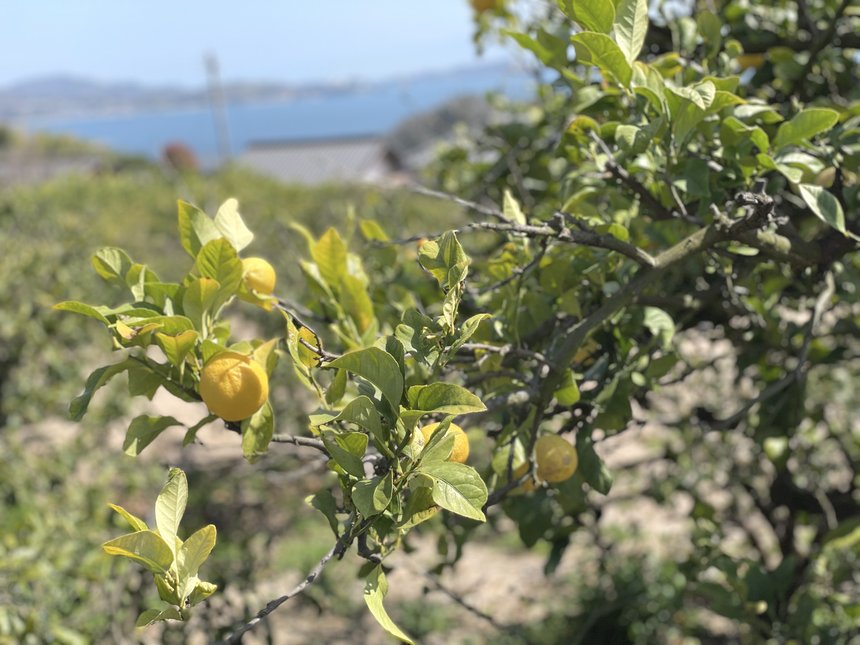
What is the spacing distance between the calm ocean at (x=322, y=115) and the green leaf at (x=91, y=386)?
59.2 inches

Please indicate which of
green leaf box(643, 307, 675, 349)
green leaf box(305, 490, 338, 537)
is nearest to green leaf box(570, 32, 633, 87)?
green leaf box(643, 307, 675, 349)

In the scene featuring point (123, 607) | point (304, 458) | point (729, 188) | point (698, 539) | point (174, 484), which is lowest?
point (123, 607)

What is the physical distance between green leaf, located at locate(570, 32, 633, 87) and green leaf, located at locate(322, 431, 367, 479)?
0.43 meters

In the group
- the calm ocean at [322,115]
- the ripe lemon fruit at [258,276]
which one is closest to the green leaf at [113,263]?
the ripe lemon fruit at [258,276]

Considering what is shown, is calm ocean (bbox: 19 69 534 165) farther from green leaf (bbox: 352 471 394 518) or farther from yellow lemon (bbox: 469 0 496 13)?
green leaf (bbox: 352 471 394 518)

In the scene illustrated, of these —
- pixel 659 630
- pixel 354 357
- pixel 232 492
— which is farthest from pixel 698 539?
pixel 232 492

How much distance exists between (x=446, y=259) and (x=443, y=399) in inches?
4.7

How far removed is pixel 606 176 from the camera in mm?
953

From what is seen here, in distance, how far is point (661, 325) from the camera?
0.99 metres

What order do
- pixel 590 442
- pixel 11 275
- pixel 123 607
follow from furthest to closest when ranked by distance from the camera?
pixel 11 275 < pixel 123 607 < pixel 590 442

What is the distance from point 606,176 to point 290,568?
299 cm

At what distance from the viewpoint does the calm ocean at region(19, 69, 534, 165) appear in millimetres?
2623

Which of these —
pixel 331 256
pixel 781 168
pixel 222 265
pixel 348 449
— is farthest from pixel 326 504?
pixel 781 168

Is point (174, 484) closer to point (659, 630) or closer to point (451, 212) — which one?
point (659, 630)
